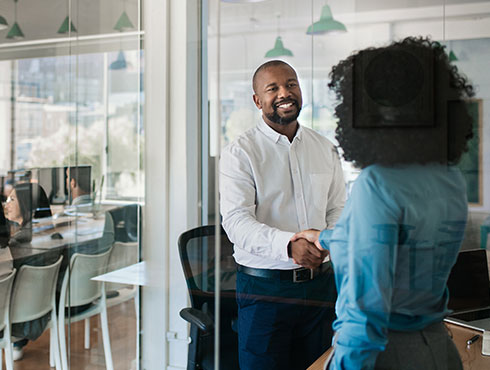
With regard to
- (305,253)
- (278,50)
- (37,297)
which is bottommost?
(37,297)

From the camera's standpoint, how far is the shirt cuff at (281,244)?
6.82 ft

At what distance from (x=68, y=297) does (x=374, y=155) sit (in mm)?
1980

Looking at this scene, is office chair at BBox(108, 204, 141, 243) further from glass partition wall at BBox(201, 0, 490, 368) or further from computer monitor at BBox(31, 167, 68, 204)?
glass partition wall at BBox(201, 0, 490, 368)

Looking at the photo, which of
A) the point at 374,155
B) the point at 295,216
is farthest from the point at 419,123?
the point at 295,216

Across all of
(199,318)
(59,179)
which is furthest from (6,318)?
(199,318)

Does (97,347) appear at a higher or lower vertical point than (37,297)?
lower

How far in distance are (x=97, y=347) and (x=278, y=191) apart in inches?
59.9

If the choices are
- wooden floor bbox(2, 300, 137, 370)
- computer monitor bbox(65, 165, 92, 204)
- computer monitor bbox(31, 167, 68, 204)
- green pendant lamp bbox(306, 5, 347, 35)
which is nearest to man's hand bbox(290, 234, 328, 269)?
green pendant lamp bbox(306, 5, 347, 35)

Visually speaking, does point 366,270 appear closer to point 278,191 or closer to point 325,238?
point 325,238

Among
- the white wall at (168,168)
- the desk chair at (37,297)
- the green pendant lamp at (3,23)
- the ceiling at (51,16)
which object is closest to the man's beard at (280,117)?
the white wall at (168,168)

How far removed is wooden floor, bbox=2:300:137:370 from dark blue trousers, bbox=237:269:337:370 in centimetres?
81

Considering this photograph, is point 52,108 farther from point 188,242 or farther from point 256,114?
point 256,114

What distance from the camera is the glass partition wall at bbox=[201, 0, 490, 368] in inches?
72.0

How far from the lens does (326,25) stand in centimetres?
207
